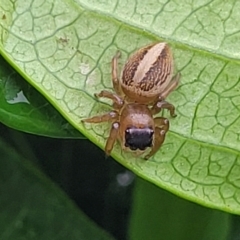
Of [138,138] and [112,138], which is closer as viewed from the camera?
[112,138]

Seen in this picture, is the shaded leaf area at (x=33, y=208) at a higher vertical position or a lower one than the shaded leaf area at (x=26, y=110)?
lower

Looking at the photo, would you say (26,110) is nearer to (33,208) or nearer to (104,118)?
(104,118)

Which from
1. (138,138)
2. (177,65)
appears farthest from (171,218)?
(177,65)

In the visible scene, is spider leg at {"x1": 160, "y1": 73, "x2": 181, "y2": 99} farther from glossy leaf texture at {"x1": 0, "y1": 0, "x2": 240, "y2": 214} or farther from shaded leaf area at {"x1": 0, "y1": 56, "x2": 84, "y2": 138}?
shaded leaf area at {"x1": 0, "y1": 56, "x2": 84, "y2": 138}

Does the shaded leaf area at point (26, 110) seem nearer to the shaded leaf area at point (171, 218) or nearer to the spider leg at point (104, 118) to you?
the spider leg at point (104, 118)

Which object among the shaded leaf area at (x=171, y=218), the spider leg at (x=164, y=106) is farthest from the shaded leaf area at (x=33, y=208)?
the spider leg at (x=164, y=106)

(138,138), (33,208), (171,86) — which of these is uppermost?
(171,86)

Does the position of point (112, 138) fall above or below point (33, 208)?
above
